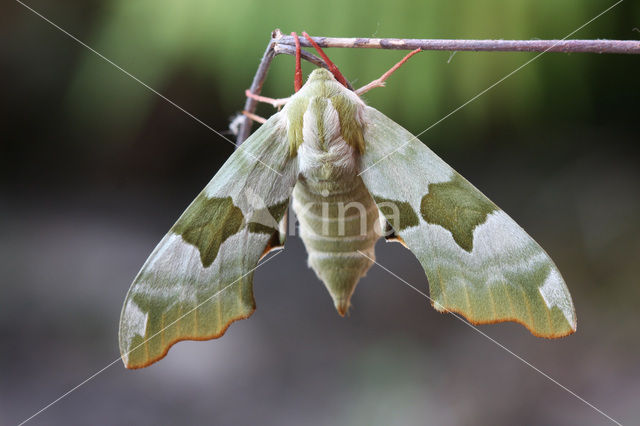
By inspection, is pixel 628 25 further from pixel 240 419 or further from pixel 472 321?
pixel 240 419

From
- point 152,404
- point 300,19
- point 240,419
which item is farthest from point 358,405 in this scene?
point 300,19

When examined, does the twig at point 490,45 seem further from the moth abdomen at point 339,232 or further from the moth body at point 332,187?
the moth abdomen at point 339,232

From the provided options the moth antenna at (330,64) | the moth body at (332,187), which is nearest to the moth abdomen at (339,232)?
the moth body at (332,187)

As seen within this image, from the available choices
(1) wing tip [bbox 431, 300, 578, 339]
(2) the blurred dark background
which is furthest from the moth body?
(2) the blurred dark background

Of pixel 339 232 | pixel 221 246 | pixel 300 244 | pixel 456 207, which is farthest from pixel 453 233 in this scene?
pixel 300 244

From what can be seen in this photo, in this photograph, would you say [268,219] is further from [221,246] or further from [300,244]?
[300,244]

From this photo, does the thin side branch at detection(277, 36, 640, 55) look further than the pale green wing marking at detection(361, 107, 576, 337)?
No

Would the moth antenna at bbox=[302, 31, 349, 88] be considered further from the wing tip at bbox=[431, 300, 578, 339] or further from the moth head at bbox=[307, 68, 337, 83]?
the wing tip at bbox=[431, 300, 578, 339]
